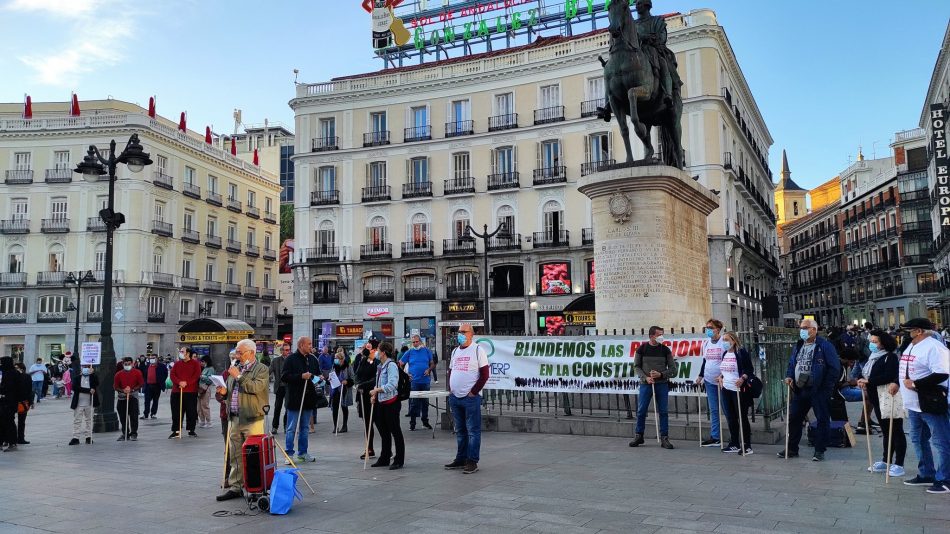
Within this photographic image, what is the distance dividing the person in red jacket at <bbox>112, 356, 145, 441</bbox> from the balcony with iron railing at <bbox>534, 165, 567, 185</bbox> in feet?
107

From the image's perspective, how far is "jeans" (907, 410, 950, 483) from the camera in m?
7.34

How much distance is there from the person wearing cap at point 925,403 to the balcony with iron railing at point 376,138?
42.8 meters

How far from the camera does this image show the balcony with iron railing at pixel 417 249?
151 feet

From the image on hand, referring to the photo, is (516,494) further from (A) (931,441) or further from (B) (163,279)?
(B) (163,279)

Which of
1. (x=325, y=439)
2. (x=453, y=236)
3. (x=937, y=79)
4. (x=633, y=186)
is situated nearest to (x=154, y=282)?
(x=453, y=236)

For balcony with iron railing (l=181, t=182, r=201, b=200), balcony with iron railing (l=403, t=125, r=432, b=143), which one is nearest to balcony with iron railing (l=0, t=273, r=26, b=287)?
balcony with iron railing (l=181, t=182, r=201, b=200)

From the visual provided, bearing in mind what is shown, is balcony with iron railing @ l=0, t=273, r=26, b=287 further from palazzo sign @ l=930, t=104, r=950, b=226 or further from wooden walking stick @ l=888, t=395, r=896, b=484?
palazzo sign @ l=930, t=104, r=950, b=226

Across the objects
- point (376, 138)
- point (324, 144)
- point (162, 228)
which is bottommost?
point (162, 228)

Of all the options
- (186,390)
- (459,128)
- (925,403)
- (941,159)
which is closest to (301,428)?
(186,390)

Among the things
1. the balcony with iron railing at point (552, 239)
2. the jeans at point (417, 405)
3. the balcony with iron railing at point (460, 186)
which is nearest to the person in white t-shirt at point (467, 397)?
the jeans at point (417, 405)

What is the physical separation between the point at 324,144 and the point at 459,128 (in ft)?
32.4

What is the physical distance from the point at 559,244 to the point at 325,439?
1242 inches

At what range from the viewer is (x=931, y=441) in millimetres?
Answer: 7645

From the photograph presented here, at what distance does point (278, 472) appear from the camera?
23.8 ft
